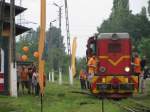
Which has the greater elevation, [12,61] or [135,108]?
[12,61]

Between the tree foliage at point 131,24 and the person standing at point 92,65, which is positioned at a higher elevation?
the tree foliage at point 131,24

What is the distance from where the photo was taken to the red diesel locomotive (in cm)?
2650

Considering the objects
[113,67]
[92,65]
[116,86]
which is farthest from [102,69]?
[116,86]

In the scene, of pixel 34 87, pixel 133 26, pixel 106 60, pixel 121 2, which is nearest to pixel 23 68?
pixel 34 87

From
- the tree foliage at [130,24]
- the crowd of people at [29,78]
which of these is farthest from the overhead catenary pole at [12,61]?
the tree foliage at [130,24]

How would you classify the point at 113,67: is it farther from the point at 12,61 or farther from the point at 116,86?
the point at 12,61

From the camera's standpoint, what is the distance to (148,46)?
64188 mm

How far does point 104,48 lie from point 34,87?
5.07m

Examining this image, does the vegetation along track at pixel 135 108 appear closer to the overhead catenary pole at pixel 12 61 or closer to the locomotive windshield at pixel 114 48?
the locomotive windshield at pixel 114 48

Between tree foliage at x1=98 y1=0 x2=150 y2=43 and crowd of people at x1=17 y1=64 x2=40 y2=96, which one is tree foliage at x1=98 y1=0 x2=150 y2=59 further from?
crowd of people at x1=17 y1=64 x2=40 y2=96

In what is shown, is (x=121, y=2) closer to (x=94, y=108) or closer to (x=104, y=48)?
(x=104, y=48)

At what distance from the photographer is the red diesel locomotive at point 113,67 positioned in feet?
86.9

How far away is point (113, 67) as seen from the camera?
27297 millimetres

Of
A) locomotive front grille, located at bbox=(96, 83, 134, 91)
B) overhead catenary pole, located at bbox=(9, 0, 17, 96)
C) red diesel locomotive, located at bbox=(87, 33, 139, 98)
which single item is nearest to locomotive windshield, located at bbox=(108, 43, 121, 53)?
red diesel locomotive, located at bbox=(87, 33, 139, 98)
